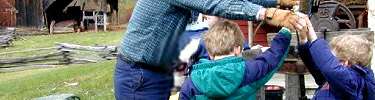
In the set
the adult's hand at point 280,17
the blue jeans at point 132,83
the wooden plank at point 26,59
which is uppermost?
the adult's hand at point 280,17

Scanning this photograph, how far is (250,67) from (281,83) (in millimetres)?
4577

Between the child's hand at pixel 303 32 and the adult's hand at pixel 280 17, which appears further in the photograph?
the child's hand at pixel 303 32

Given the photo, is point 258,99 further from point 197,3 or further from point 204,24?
point 197,3

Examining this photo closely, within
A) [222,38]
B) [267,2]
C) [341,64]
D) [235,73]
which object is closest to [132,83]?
[235,73]

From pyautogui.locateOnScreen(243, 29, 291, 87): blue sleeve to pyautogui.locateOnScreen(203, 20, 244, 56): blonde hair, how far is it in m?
0.35

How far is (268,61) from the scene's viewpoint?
10.1 feet

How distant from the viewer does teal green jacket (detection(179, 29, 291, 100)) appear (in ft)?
9.84

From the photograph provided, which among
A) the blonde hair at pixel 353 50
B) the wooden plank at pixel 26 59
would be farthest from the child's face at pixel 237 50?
the wooden plank at pixel 26 59

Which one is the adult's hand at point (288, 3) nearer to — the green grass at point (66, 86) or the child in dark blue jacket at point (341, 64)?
the child in dark blue jacket at point (341, 64)

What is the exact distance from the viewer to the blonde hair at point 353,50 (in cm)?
311

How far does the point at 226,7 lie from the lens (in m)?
2.37

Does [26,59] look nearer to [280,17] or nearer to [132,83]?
[132,83]

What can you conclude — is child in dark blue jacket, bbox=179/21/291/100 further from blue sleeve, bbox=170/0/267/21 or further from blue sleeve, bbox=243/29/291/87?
blue sleeve, bbox=170/0/267/21

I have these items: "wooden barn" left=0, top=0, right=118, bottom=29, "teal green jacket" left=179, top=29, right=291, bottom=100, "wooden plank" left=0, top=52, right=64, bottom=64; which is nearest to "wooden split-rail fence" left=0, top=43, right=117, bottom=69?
"wooden plank" left=0, top=52, right=64, bottom=64
